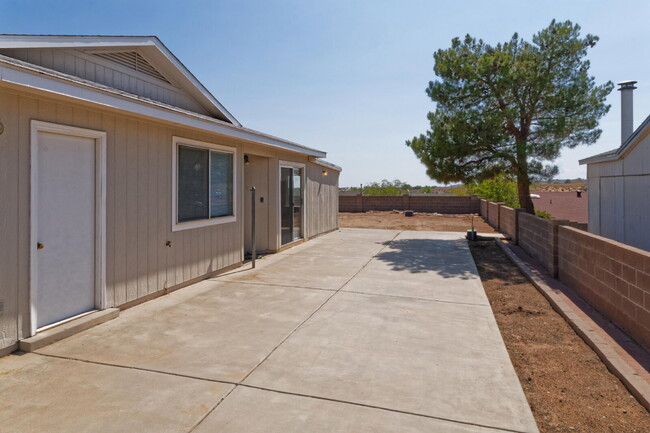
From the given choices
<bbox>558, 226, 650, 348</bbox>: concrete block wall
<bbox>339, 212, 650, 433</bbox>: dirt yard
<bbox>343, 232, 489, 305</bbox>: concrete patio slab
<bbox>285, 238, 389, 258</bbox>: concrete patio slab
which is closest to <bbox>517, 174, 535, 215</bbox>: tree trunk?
<bbox>343, 232, 489, 305</bbox>: concrete patio slab

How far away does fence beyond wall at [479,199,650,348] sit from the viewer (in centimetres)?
380

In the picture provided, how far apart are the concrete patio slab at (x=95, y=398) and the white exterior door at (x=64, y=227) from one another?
2.67 ft

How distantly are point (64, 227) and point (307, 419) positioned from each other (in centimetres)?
339

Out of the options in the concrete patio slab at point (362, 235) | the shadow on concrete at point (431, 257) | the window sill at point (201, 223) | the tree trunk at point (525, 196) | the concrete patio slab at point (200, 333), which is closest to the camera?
the concrete patio slab at point (200, 333)

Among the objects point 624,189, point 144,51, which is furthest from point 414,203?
point 144,51

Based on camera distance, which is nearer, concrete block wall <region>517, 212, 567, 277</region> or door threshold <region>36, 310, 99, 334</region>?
door threshold <region>36, 310, 99, 334</region>

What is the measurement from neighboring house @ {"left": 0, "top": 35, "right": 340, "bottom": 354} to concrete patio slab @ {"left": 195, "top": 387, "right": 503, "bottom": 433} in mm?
2456

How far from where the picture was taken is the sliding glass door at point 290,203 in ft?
32.4

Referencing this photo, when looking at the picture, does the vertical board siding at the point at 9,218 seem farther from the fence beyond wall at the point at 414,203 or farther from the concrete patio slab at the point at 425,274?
the fence beyond wall at the point at 414,203

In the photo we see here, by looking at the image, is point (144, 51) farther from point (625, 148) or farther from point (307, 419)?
point (625, 148)

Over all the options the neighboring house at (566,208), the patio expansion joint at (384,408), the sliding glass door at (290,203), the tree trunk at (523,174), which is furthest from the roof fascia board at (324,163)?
the patio expansion joint at (384,408)

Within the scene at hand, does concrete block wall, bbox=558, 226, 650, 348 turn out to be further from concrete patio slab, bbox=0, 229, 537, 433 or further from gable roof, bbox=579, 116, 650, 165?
gable roof, bbox=579, 116, 650, 165

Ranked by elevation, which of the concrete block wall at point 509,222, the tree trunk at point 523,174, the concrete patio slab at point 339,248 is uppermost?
the tree trunk at point 523,174

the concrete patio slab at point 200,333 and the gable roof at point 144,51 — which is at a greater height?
the gable roof at point 144,51
